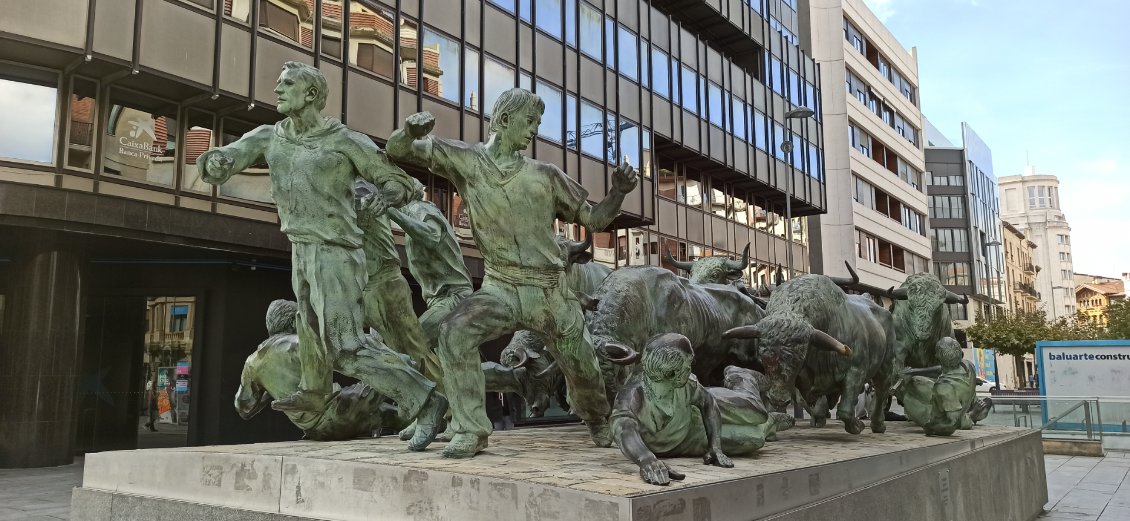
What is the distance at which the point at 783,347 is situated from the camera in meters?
6.10

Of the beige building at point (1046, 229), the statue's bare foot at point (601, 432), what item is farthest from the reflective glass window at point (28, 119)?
the beige building at point (1046, 229)

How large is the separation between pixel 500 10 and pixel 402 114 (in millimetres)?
4589

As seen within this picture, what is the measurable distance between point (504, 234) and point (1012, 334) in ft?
160

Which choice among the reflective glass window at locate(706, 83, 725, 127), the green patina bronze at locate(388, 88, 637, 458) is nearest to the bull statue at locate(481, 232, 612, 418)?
the green patina bronze at locate(388, 88, 637, 458)

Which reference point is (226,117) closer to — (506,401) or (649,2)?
(506,401)

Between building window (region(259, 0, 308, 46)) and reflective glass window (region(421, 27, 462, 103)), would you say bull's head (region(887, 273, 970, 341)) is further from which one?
reflective glass window (region(421, 27, 462, 103))

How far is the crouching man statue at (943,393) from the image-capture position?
24.7 ft

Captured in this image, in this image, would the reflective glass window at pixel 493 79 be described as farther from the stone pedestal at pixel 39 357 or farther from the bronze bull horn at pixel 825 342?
A: the bronze bull horn at pixel 825 342

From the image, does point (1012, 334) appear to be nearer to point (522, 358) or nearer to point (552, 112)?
point (552, 112)

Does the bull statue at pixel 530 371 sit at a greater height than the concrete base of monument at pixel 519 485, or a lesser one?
greater

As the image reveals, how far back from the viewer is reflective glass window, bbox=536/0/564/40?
2286 centimetres

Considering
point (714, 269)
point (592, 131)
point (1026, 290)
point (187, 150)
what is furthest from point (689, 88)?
point (1026, 290)

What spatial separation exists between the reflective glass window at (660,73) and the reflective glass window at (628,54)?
0.86 meters

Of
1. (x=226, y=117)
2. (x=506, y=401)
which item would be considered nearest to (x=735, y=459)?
(x=506, y=401)
